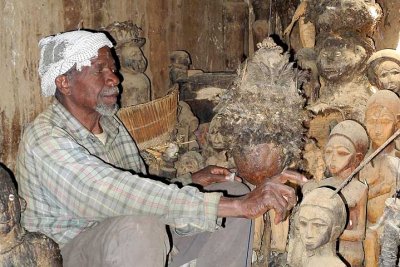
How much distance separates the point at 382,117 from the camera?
4.23 metres

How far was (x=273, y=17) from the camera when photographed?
26.3ft

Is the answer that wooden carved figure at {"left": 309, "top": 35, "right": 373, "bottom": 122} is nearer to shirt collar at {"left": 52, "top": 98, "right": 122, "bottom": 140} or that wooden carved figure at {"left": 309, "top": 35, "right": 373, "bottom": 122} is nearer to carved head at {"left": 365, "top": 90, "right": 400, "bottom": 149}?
carved head at {"left": 365, "top": 90, "right": 400, "bottom": 149}

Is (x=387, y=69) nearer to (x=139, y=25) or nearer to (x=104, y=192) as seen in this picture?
(x=139, y=25)

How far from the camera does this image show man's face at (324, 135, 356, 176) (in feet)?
12.6

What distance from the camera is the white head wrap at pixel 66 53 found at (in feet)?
10.7

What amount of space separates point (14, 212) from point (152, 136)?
2627mm

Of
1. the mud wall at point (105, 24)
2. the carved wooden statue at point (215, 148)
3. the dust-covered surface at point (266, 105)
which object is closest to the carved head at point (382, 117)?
the dust-covered surface at point (266, 105)

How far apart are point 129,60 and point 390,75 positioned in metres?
2.65

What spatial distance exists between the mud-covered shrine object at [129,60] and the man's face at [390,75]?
2.45m

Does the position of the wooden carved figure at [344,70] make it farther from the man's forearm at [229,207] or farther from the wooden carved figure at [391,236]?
the man's forearm at [229,207]

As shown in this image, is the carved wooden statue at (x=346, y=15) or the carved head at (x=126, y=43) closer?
the carved wooden statue at (x=346, y=15)

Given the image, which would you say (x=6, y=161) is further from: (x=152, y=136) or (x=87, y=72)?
(x=87, y=72)

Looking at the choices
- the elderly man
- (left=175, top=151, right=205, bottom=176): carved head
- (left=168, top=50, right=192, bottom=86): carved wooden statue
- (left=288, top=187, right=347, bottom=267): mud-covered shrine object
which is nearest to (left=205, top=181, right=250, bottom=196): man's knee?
the elderly man

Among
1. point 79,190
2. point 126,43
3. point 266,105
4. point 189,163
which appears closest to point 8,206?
point 79,190
